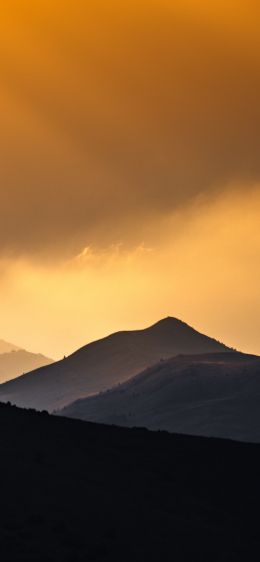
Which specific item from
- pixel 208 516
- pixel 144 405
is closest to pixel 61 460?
pixel 208 516

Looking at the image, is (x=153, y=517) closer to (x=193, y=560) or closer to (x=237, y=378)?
(x=193, y=560)

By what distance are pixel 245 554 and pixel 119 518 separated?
4892 mm

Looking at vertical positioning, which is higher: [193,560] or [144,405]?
[144,405]

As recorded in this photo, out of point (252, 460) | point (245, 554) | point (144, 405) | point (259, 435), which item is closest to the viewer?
point (245, 554)

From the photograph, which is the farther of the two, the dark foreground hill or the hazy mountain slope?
the hazy mountain slope

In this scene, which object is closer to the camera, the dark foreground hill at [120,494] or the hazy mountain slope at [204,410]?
the dark foreground hill at [120,494]

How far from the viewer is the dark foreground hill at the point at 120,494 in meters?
40.3

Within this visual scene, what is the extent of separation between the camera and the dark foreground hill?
40.3 metres

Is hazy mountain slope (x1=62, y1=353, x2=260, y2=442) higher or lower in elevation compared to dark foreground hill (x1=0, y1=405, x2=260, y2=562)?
higher

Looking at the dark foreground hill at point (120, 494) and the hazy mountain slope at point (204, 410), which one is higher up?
the hazy mountain slope at point (204, 410)

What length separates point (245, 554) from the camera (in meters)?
43.6

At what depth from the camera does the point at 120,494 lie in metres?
47.6

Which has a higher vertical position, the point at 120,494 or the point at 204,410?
the point at 204,410

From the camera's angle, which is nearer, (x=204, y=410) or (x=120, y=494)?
(x=120, y=494)
